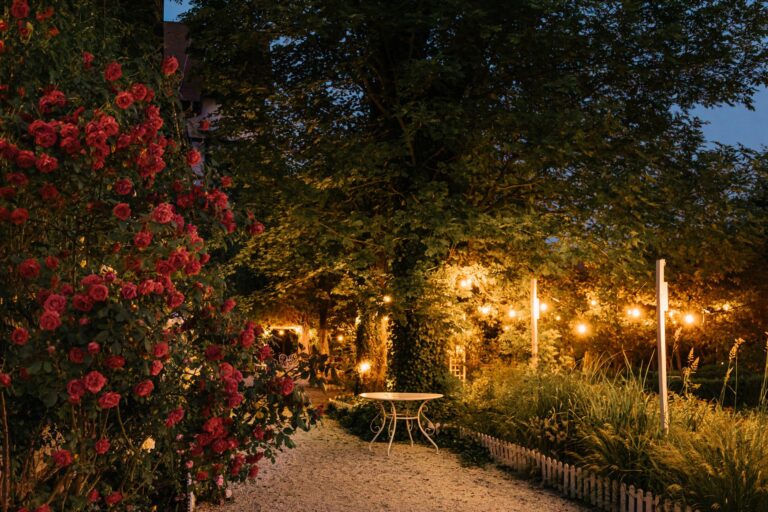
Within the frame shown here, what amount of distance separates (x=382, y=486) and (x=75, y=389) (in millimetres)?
5938

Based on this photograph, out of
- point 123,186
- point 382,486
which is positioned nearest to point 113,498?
point 123,186

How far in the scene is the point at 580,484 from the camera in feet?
25.7

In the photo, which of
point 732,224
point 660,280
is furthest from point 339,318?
point 660,280

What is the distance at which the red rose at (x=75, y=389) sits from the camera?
3217 mm

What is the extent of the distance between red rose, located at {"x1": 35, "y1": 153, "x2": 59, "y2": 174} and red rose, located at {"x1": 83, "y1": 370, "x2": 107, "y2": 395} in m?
0.95

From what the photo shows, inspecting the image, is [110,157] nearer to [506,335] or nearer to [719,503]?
[719,503]

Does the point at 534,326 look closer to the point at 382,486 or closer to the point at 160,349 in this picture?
the point at 382,486

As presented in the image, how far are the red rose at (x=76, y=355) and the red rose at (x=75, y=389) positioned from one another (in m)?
0.09

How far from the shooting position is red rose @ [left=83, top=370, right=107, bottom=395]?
10.6 feet

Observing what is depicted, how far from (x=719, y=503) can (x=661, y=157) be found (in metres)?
8.70

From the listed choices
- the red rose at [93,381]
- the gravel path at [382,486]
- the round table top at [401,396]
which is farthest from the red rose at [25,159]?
the round table top at [401,396]

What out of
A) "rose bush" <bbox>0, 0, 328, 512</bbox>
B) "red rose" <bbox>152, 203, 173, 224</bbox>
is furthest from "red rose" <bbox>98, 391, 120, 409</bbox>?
"red rose" <bbox>152, 203, 173, 224</bbox>

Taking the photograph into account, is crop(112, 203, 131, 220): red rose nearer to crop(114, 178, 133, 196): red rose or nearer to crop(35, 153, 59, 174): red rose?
crop(114, 178, 133, 196): red rose

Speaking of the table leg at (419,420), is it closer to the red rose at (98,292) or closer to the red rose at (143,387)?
the red rose at (143,387)
